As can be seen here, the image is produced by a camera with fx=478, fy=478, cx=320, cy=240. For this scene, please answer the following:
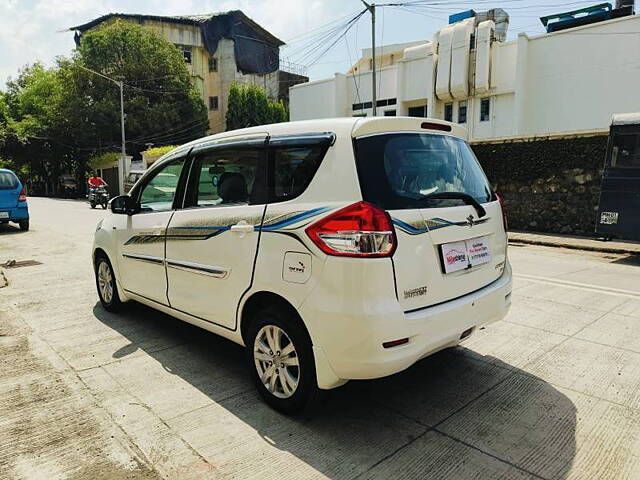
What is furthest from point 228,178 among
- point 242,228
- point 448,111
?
point 448,111

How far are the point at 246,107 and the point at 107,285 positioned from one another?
141 feet

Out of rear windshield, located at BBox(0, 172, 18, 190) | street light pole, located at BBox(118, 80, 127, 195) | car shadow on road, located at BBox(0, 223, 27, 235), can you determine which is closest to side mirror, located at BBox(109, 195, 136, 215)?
car shadow on road, located at BBox(0, 223, 27, 235)

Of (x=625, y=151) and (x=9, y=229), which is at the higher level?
(x=625, y=151)

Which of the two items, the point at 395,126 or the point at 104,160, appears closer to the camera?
the point at 395,126

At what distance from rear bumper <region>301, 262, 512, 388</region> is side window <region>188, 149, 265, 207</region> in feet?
3.53

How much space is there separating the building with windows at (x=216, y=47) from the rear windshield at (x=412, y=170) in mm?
48426

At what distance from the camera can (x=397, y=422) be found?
300 cm

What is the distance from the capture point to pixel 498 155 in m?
15.2

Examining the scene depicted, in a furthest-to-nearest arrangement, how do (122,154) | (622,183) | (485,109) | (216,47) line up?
(216,47)
(122,154)
(485,109)
(622,183)

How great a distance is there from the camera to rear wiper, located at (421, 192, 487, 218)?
298 cm

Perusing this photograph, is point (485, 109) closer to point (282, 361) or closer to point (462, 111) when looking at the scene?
point (462, 111)

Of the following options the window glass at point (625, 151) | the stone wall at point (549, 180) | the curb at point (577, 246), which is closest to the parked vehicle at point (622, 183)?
the window glass at point (625, 151)

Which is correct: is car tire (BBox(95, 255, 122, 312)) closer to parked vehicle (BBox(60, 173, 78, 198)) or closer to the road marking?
the road marking

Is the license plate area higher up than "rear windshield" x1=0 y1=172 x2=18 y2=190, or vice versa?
"rear windshield" x1=0 y1=172 x2=18 y2=190
